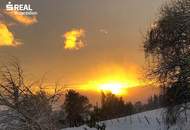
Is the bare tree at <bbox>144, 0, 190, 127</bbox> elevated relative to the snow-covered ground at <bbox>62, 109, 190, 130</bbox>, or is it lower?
elevated

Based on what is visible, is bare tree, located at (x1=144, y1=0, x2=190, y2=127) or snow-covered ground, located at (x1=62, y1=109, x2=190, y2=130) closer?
bare tree, located at (x1=144, y1=0, x2=190, y2=127)

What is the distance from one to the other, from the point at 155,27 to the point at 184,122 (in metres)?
5.29

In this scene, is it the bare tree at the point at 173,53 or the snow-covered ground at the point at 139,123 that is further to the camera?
the snow-covered ground at the point at 139,123

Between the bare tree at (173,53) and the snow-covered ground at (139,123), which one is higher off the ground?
the bare tree at (173,53)

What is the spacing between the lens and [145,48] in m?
29.0

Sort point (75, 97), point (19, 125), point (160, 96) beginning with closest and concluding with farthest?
point (19, 125) → point (160, 96) → point (75, 97)

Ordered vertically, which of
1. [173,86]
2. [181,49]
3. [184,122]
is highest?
[181,49]

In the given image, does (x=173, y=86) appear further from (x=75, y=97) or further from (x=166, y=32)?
(x=75, y=97)

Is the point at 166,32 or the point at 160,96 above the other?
the point at 166,32

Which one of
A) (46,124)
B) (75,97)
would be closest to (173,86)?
(46,124)

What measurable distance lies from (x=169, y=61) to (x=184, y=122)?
137 inches

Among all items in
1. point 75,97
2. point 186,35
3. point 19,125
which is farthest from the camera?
point 75,97

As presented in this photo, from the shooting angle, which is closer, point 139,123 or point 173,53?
point 173,53

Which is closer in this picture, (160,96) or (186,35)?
(186,35)
